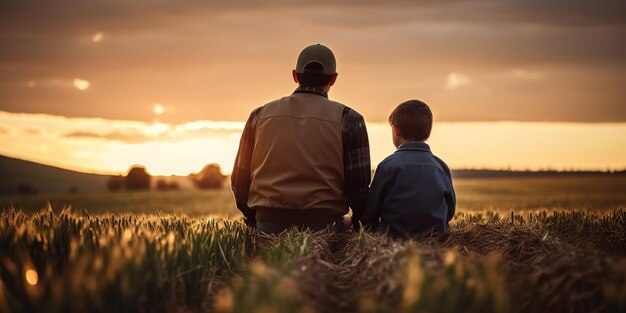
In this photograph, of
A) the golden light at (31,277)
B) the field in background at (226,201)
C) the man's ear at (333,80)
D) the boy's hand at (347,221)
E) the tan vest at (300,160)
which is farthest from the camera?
the field in background at (226,201)

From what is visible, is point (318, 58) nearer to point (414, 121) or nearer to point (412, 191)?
point (414, 121)

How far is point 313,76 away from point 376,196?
1407 mm

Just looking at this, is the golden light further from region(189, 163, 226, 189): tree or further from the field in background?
region(189, 163, 226, 189): tree

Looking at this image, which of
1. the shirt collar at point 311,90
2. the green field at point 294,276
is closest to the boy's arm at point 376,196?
the green field at point 294,276

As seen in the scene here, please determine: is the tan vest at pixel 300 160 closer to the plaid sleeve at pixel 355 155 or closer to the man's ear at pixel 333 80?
the plaid sleeve at pixel 355 155

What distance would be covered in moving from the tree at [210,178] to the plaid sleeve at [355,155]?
47.6 m

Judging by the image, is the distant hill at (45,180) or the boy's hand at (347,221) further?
the distant hill at (45,180)

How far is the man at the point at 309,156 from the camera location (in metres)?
5.59

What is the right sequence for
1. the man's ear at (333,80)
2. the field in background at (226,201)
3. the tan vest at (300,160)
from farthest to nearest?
1. the field in background at (226,201)
2. the man's ear at (333,80)
3. the tan vest at (300,160)

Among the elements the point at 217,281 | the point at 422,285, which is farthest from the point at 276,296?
the point at 217,281

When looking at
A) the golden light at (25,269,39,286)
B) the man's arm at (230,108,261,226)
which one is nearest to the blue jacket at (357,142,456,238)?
the man's arm at (230,108,261,226)

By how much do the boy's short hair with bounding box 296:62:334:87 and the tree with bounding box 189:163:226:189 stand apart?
47.6 metres

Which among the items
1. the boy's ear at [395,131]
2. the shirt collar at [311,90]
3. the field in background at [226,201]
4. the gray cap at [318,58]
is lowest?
the field in background at [226,201]

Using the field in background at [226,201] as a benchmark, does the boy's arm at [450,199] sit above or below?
above
